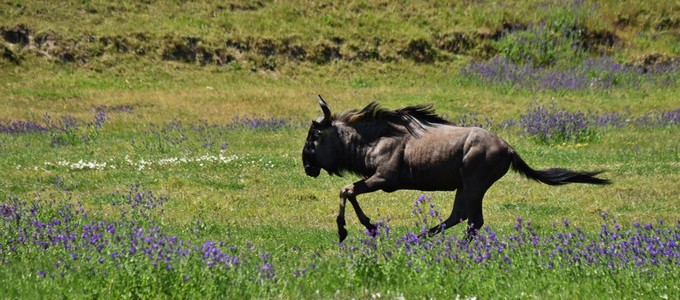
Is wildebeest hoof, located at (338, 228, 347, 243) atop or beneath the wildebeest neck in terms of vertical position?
beneath

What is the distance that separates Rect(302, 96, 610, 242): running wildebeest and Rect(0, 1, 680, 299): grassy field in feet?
1.47

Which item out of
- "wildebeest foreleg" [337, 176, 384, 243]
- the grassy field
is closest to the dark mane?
"wildebeest foreleg" [337, 176, 384, 243]

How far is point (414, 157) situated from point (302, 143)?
38.0 ft

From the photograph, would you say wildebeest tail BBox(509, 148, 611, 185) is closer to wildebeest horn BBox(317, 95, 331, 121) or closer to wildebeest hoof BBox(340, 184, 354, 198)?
wildebeest hoof BBox(340, 184, 354, 198)

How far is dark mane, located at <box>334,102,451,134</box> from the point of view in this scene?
38.9ft

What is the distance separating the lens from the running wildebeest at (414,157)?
11281 millimetres

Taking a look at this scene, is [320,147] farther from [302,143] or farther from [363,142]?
[302,143]

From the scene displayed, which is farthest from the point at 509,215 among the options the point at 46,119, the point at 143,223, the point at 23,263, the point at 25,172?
the point at 46,119

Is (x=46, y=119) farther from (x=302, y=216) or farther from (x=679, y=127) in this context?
(x=679, y=127)

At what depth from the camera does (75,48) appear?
118 ft

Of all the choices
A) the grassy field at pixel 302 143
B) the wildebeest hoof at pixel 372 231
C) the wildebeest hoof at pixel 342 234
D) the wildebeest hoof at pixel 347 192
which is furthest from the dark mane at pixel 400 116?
the wildebeest hoof at pixel 342 234

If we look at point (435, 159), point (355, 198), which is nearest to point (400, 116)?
point (435, 159)

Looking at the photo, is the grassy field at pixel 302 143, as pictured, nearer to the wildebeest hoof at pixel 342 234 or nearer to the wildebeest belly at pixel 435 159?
the wildebeest hoof at pixel 342 234

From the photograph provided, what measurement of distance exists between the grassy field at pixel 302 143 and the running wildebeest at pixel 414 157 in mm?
448
